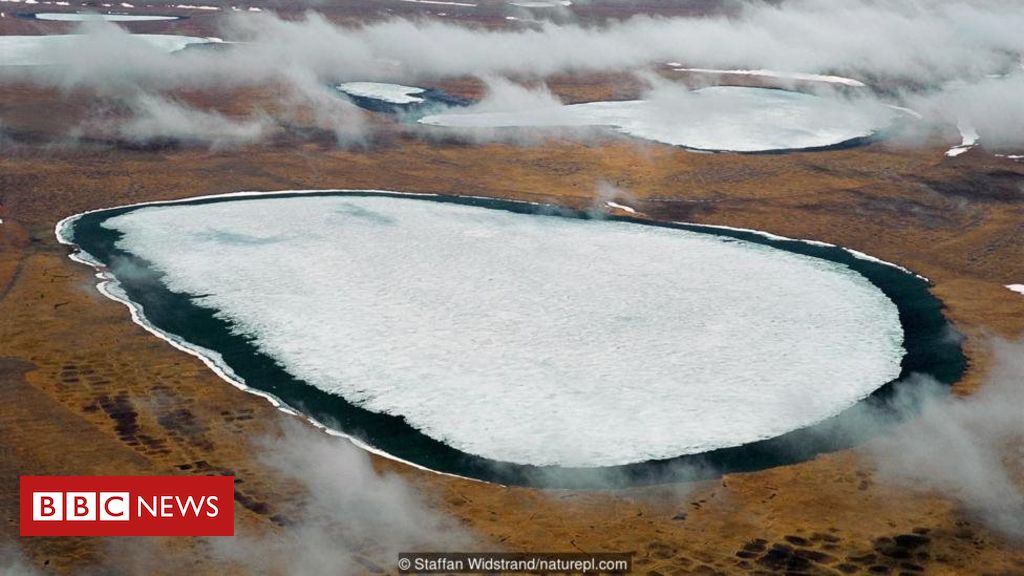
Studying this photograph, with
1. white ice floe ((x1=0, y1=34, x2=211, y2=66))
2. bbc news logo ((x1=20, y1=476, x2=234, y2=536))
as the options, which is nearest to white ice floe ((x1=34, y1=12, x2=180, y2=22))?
white ice floe ((x1=0, y1=34, x2=211, y2=66))

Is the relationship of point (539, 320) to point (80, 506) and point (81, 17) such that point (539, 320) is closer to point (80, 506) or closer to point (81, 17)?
point (80, 506)

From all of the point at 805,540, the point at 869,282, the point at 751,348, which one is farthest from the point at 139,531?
the point at 869,282

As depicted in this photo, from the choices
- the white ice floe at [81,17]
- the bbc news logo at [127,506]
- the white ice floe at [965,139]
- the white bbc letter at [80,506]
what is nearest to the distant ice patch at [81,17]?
the white ice floe at [81,17]

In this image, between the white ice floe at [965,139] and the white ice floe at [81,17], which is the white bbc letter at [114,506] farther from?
the white ice floe at [81,17]

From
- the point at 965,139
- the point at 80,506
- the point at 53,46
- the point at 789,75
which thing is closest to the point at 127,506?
the point at 80,506

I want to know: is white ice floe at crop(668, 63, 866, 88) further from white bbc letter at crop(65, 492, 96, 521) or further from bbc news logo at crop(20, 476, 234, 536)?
white bbc letter at crop(65, 492, 96, 521)

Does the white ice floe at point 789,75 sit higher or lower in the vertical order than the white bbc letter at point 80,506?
higher
